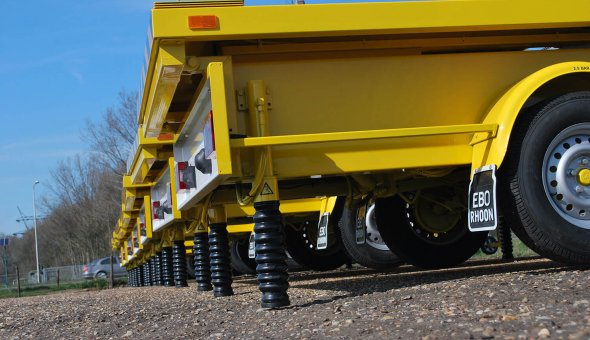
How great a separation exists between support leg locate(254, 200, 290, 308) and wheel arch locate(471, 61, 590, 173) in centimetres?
167

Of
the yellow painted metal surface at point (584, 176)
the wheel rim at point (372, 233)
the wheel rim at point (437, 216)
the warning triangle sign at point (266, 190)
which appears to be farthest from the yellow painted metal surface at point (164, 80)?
the wheel rim at point (372, 233)

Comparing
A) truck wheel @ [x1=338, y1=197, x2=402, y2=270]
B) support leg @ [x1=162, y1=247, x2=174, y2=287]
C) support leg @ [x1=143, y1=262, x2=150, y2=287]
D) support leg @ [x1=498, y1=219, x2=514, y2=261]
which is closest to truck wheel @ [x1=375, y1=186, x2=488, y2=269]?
truck wheel @ [x1=338, y1=197, x2=402, y2=270]

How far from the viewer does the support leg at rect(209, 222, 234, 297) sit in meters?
8.62

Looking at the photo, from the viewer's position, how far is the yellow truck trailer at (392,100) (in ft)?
19.8

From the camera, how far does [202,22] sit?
6070 mm

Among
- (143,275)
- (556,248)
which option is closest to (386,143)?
(556,248)

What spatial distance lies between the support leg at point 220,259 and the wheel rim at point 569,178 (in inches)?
149

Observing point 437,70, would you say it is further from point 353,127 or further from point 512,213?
point 512,213

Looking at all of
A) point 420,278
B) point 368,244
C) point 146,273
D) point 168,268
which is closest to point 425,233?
point 420,278

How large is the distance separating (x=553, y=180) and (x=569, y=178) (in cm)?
11

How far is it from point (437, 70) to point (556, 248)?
5.93 ft

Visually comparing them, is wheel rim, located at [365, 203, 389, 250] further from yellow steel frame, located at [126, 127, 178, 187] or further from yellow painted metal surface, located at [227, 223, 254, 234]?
yellow painted metal surface, located at [227, 223, 254, 234]

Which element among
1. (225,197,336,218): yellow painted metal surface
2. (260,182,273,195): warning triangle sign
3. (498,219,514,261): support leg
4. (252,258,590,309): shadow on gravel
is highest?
(225,197,336,218): yellow painted metal surface

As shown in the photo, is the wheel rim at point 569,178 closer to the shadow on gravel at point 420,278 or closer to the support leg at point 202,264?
the shadow on gravel at point 420,278
